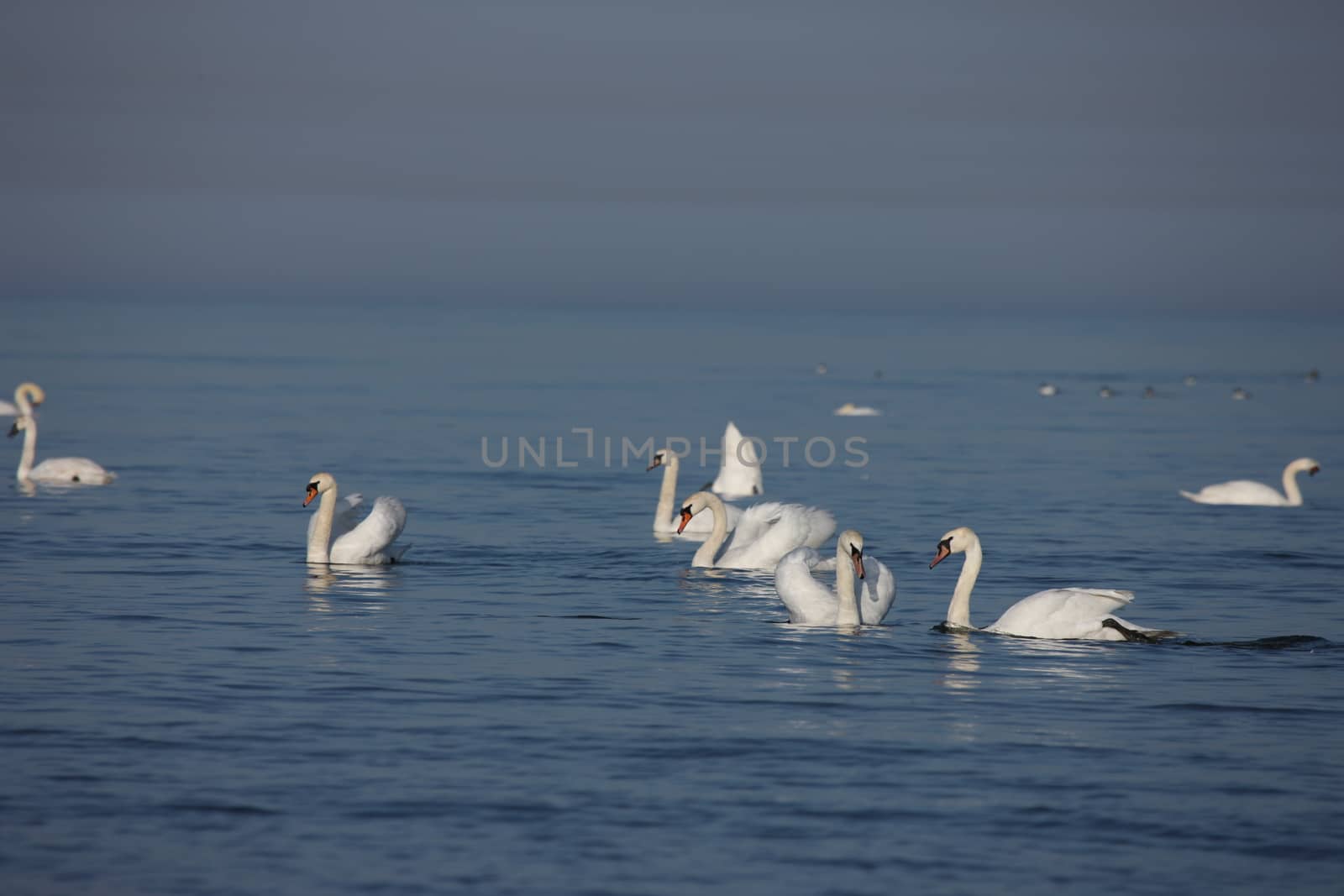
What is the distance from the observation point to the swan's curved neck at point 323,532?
19578 mm

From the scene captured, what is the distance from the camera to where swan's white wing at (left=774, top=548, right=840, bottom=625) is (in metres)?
16.3

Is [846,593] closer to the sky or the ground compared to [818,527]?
closer to the ground

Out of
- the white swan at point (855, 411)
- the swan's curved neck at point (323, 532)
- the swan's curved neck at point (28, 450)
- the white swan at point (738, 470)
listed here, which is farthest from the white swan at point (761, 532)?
the white swan at point (855, 411)

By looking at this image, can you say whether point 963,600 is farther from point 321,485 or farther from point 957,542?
point 321,485

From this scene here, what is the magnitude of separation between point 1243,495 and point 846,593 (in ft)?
45.2

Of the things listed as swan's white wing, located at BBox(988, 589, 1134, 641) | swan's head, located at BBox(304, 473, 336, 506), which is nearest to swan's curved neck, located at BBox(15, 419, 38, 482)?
swan's head, located at BBox(304, 473, 336, 506)

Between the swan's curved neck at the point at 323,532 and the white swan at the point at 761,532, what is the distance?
3810 mm

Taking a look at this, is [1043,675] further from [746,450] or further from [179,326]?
[179,326]

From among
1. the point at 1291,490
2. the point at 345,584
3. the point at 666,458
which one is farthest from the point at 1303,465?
the point at 345,584

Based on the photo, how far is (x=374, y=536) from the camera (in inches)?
767

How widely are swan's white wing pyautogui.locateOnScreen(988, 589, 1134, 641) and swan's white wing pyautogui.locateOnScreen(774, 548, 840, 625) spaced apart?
171 cm

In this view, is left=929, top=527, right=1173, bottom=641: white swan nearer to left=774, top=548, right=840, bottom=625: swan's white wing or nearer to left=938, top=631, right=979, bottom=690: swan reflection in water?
left=938, top=631, right=979, bottom=690: swan reflection in water

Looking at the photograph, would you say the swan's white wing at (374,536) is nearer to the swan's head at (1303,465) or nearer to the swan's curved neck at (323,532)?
the swan's curved neck at (323,532)

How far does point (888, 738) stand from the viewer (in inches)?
472
